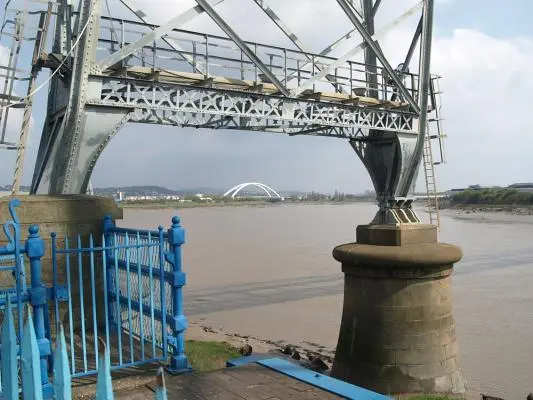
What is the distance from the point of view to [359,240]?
851 centimetres

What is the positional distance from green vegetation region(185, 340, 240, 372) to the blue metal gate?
2.51 m

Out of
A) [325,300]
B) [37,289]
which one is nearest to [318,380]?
[37,289]

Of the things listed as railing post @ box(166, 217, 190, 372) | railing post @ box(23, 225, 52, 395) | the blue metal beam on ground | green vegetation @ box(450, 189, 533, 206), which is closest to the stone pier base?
railing post @ box(166, 217, 190, 372)

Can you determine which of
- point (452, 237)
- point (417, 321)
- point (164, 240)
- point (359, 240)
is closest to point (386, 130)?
point (359, 240)

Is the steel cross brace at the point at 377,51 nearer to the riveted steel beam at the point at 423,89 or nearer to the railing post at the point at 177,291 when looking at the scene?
the riveted steel beam at the point at 423,89

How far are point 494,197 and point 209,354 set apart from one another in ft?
306

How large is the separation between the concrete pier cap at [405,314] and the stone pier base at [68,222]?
3763 millimetres

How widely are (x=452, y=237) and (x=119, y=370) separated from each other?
42681 millimetres

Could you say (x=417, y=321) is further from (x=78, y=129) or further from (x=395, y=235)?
(x=78, y=129)

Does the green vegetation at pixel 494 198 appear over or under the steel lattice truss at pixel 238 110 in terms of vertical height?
under

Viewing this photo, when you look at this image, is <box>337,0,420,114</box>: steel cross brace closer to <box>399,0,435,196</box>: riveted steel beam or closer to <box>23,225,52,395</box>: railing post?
<box>399,0,435,196</box>: riveted steel beam

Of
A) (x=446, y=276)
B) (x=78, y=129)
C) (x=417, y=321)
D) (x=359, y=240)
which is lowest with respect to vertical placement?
(x=417, y=321)

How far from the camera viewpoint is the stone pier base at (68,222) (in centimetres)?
586

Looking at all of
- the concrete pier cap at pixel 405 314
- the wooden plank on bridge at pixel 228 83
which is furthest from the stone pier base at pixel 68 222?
the wooden plank on bridge at pixel 228 83
